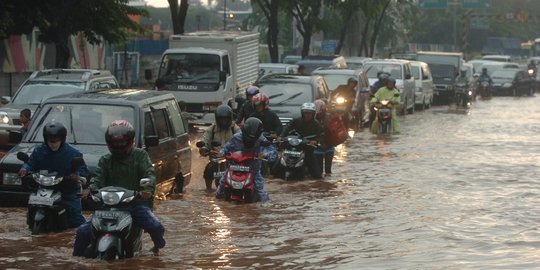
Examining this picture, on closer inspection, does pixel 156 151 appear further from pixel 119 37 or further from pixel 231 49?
pixel 119 37

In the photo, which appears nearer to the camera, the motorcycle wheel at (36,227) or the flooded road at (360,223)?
the flooded road at (360,223)

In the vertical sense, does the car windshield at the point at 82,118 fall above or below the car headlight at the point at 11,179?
above

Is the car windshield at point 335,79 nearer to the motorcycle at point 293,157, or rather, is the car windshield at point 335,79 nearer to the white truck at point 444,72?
the motorcycle at point 293,157

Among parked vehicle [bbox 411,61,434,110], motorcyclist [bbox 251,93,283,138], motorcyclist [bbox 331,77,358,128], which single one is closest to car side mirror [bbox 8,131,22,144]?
motorcyclist [bbox 251,93,283,138]

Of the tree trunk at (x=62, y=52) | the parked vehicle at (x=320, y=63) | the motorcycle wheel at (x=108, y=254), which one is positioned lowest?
the motorcycle wheel at (x=108, y=254)

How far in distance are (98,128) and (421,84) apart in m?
30.6

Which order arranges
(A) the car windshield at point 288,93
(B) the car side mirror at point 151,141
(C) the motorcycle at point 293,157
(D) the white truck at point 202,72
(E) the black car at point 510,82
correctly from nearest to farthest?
(B) the car side mirror at point 151,141 < (C) the motorcycle at point 293,157 < (A) the car windshield at point 288,93 < (D) the white truck at point 202,72 < (E) the black car at point 510,82

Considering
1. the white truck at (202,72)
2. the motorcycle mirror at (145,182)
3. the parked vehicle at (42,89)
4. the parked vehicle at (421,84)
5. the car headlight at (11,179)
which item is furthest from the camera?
the parked vehicle at (421,84)

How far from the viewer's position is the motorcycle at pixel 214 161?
1670 centimetres

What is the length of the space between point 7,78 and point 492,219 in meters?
25.7

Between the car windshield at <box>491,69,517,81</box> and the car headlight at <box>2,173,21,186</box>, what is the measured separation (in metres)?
51.1

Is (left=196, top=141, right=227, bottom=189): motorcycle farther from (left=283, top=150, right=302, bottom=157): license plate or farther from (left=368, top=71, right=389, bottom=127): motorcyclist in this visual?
(left=368, top=71, right=389, bottom=127): motorcyclist

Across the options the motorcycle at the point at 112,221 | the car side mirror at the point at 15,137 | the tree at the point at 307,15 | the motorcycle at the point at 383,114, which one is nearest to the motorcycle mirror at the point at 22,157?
the car side mirror at the point at 15,137

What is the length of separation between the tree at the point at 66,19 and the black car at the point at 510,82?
107 ft
